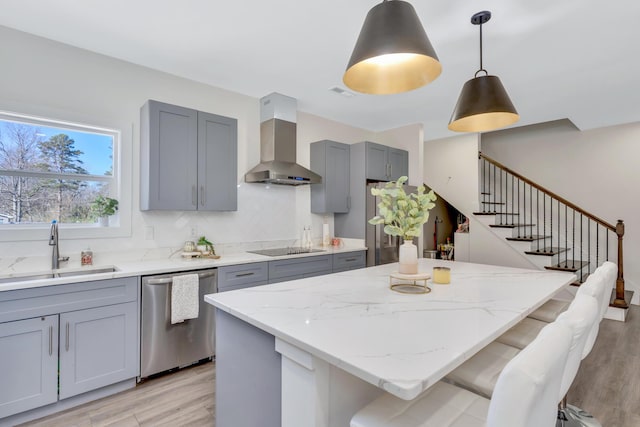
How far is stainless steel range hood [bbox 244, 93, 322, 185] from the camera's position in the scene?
3.64 metres

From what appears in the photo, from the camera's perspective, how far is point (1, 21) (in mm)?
2387

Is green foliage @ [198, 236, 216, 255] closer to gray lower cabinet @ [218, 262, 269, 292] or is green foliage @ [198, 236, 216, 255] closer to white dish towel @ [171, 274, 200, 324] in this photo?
gray lower cabinet @ [218, 262, 269, 292]

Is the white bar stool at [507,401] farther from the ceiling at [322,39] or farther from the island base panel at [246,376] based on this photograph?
the ceiling at [322,39]

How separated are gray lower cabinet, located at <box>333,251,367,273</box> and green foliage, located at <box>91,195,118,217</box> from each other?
229 cm

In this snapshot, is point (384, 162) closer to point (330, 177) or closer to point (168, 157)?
point (330, 177)

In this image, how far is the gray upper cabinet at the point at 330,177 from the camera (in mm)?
4281

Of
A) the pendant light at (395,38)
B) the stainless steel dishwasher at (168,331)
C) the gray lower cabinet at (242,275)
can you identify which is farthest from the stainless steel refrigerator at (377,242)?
the pendant light at (395,38)

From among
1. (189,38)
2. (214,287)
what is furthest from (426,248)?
(189,38)

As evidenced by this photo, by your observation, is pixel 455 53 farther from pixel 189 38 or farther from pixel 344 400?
pixel 344 400

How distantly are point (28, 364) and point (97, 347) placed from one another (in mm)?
362

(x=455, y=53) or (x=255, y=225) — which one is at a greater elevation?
(x=455, y=53)

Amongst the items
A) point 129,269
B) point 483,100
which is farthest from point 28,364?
point 483,100

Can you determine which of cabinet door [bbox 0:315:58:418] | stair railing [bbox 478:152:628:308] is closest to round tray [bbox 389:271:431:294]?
cabinet door [bbox 0:315:58:418]

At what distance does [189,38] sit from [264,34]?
61 centimetres
